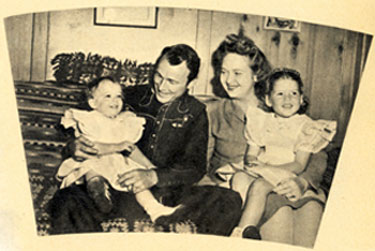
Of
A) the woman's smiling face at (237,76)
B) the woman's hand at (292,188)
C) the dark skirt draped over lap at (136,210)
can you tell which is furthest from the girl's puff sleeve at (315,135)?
the dark skirt draped over lap at (136,210)

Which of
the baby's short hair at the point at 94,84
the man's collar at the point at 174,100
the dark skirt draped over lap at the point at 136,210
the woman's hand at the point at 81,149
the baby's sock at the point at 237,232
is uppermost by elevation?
the baby's short hair at the point at 94,84

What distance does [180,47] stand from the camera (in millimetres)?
5824

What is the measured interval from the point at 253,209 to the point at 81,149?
1.66m

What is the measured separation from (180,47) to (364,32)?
1.57m

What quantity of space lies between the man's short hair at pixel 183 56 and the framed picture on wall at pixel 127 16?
27cm

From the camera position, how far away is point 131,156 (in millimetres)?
6043

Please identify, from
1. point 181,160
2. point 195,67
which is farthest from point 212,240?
point 195,67

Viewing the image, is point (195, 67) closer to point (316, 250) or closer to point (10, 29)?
point (10, 29)

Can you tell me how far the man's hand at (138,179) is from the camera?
6.07m

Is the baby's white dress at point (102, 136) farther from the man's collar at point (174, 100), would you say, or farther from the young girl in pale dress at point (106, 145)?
the man's collar at point (174, 100)

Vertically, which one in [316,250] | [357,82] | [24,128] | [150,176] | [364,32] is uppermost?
[364,32]

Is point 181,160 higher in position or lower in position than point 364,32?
lower

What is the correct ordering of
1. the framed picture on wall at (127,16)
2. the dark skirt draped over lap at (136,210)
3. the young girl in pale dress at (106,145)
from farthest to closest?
1. the dark skirt draped over lap at (136,210)
2. the young girl in pale dress at (106,145)
3. the framed picture on wall at (127,16)

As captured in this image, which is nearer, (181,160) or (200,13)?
(200,13)
